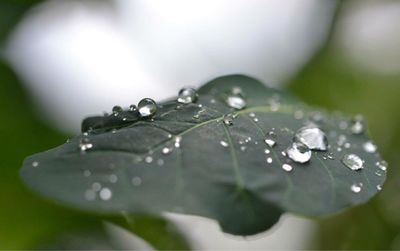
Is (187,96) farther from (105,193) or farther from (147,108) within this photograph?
(105,193)

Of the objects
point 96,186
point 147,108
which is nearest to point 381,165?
point 147,108

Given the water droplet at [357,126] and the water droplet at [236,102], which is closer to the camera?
the water droplet at [236,102]

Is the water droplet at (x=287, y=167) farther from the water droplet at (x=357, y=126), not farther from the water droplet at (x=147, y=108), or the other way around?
the water droplet at (x=357, y=126)

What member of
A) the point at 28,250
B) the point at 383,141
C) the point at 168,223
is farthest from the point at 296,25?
the point at 28,250

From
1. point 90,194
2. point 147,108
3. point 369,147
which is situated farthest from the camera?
point 369,147

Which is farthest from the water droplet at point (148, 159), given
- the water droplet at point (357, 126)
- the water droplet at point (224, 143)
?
the water droplet at point (357, 126)

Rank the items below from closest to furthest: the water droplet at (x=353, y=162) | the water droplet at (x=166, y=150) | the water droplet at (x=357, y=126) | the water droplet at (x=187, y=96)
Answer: the water droplet at (x=166, y=150), the water droplet at (x=353, y=162), the water droplet at (x=187, y=96), the water droplet at (x=357, y=126)

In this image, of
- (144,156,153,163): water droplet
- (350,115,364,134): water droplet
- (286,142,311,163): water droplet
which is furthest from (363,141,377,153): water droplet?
(144,156,153,163): water droplet

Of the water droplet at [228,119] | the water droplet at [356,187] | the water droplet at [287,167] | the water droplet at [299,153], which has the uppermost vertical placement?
the water droplet at [228,119]
